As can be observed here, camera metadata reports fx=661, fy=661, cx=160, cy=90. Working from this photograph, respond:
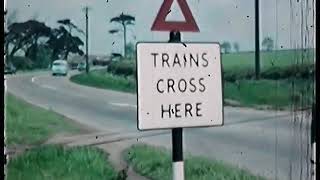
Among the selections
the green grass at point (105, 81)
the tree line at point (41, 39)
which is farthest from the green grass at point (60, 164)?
the tree line at point (41, 39)

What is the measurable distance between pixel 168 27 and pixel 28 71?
2.21ft

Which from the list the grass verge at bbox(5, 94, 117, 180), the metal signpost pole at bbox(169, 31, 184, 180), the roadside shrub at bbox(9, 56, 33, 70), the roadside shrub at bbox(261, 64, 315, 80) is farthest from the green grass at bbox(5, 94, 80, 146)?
the roadside shrub at bbox(261, 64, 315, 80)

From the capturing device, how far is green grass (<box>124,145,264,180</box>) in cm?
310

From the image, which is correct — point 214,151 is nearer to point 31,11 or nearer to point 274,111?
point 274,111

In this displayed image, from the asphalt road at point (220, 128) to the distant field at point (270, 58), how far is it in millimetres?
225

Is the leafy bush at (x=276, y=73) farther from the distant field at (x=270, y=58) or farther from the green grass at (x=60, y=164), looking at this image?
the green grass at (x=60, y=164)

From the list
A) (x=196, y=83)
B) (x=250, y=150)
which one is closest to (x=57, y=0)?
(x=196, y=83)

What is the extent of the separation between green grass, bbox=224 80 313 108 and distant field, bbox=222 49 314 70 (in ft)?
0.29

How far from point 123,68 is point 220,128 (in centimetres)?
58

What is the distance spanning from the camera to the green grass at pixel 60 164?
2.81m

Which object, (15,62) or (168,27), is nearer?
(168,27)

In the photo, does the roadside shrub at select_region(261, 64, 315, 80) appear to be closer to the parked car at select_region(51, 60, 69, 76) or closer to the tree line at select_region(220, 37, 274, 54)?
the tree line at select_region(220, 37, 274, 54)

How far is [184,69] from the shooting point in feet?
8.09
